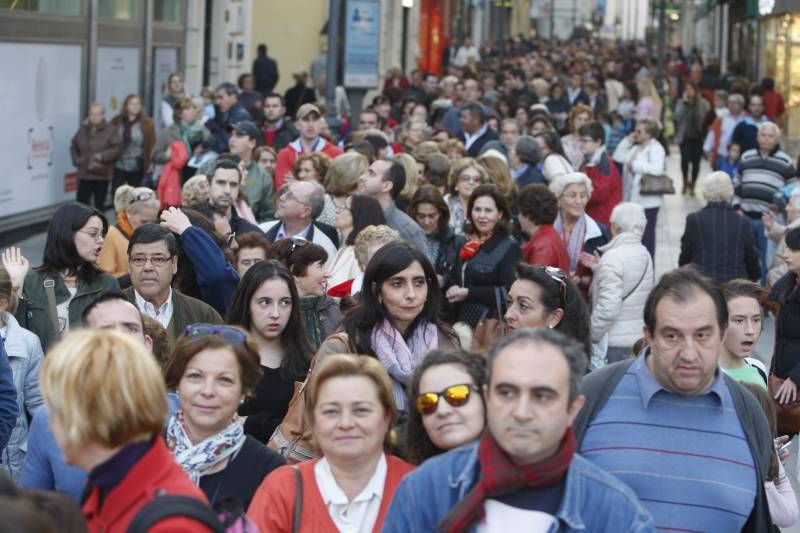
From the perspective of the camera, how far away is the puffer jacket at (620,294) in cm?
1004

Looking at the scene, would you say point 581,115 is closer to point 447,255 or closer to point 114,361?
point 447,255

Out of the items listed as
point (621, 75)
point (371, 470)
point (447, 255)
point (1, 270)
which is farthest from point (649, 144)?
point (621, 75)

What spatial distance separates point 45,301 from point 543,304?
8.42 ft

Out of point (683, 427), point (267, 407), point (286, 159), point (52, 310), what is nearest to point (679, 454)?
point (683, 427)

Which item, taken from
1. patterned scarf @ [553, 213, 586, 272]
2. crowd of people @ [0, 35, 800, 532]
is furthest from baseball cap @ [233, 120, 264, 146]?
patterned scarf @ [553, 213, 586, 272]

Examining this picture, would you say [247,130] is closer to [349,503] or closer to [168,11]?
[349,503]

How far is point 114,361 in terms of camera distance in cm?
356

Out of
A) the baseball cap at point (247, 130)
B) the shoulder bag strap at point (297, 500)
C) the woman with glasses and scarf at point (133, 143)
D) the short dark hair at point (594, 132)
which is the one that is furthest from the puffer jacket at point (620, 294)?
the woman with glasses and scarf at point (133, 143)

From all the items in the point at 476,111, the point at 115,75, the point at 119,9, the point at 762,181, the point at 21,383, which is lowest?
the point at 21,383

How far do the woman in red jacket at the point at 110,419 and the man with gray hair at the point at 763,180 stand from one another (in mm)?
12989

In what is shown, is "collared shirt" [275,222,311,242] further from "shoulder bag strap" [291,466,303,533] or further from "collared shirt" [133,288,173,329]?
"shoulder bag strap" [291,466,303,533]

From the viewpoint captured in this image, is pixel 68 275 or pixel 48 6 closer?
pixel 68 275

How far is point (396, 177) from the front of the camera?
11484 mm

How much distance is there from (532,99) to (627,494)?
22850mm
